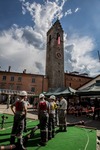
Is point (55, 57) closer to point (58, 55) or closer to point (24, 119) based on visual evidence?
point (58, 55)

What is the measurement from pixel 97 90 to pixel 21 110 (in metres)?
10.8

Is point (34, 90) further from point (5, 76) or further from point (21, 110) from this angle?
point (21, 110)

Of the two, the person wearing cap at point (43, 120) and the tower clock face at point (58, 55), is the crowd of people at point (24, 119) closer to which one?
the person wearing cap at point (43, 120)

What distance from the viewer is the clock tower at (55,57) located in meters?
48.1

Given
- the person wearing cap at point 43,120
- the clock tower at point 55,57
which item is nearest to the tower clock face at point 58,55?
the clock tower at point 55,57

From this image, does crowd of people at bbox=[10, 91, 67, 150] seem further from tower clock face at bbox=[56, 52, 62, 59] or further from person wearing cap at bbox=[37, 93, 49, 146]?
tower clock face at bbox=[56, 52, 62, 59]

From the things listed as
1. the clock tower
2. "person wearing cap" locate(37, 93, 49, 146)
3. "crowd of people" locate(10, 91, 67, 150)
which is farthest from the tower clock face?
"person wearing cap" locate(37, 93, 49, 146)

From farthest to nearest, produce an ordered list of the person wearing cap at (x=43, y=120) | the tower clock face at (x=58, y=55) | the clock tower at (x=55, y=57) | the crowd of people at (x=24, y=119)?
the tower clock face at (x=58, y=55), the clock tower at (x=55, y=57), the person wearing cap at (x=43, y=120), the crowd of people at (x=24, y=119)

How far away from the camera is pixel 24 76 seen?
153 feet

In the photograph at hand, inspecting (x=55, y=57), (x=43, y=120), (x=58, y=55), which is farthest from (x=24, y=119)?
(x=58, y=55)

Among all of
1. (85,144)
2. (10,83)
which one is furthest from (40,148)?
(10,83)

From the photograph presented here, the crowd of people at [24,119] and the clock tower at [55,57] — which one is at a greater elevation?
the clock tower at [55,57]

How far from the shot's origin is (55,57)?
50.0m

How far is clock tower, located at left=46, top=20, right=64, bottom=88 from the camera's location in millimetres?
48062
